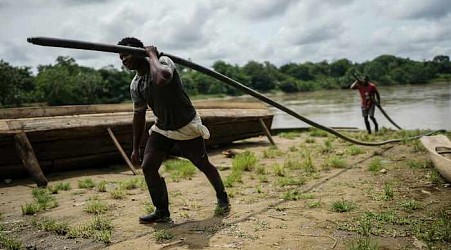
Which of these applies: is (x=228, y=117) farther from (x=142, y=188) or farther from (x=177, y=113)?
(x=177, y=113)

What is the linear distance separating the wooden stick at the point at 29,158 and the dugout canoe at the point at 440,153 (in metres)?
5.67

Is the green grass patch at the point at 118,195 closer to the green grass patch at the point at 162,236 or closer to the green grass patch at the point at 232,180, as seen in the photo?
the green grass patch at the point at 232,180

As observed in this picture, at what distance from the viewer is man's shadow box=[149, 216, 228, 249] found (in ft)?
10.9

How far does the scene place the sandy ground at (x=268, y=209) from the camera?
10.9 ft

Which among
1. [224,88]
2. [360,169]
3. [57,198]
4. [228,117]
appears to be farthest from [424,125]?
[224,88]

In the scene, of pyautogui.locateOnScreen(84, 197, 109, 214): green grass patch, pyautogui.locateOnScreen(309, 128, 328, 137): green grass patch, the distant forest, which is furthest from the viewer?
the distant forest

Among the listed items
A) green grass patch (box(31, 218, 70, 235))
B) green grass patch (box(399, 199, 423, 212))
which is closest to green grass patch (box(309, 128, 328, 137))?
green grass patch (box(399, 199, 423, 212))

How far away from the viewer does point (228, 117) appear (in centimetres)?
959

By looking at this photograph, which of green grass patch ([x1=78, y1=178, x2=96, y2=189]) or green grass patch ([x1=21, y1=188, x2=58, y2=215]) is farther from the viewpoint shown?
green grass patch ([x1=78, y1=178, x2=96, y2=189])

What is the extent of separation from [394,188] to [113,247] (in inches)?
137

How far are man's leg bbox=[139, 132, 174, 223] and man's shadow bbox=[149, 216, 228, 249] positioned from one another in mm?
116

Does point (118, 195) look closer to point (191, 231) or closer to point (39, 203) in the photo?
point (39, 203)

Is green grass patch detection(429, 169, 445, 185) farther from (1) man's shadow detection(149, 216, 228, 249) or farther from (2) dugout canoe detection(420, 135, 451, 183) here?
(1) man's shadow detection(149, 216, 228, 249)

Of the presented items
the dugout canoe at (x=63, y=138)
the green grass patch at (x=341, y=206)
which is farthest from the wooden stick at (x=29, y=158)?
the green grass patch at (x=341, y=206)
